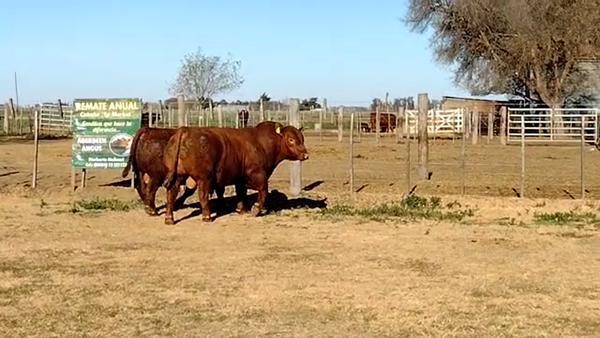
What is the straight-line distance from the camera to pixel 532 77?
48.7 m

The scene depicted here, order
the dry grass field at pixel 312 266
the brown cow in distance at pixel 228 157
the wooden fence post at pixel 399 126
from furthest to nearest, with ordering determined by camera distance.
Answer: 1. the wooden fence post at pixel 399 126
2. the brown cow in distance at pixel 228 157
3. the dry grass field at pixel 312 266

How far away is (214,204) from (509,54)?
35.2 metres

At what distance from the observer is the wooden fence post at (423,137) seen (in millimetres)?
19344

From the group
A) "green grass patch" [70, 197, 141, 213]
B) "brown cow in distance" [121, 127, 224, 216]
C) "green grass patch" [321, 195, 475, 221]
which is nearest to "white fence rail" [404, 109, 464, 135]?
"green grass patch" [321, 195, 475, 221]

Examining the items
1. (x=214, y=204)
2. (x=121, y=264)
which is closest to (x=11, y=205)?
(x=214, y=204)

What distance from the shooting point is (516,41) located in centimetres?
4653

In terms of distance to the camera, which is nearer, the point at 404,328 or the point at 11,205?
the point at 404,328

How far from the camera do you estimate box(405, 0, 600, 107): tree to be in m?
44.8

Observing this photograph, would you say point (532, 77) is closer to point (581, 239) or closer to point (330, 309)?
point (581, 239)

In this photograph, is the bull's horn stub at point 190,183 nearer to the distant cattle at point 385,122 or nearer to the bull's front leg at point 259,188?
the bull's front leg at point 259,188

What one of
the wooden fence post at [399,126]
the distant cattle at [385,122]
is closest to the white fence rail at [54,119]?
the distant cattle at [385,122]

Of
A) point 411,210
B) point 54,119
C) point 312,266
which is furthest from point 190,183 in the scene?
point 54,119

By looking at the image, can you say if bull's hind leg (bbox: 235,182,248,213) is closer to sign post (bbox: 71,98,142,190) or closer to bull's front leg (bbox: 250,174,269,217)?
bull's front leg (bbox: 250,174,269,217)

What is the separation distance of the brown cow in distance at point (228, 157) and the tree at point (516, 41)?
32426 millimetres
